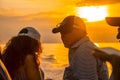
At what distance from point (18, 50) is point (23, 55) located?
0.11m

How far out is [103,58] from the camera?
4.54ft

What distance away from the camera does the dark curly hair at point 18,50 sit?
155 inches

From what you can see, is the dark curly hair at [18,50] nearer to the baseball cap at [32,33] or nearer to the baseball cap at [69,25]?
the baseball cap at [32,33]

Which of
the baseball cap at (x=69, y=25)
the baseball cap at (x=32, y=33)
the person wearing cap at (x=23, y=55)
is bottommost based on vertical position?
the person wearing cap at (x=23, y=55)

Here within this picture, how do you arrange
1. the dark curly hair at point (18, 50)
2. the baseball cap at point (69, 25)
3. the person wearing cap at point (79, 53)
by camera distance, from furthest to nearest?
1. the dark curly hair at point (18, 50)
2. the baseball cap at point (69, 25)
3. the person wearing cap at point (79, 53)

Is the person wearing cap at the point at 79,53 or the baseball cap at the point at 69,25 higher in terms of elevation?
the baseball cap at the point at 69,25

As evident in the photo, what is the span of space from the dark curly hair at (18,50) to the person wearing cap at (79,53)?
37 centimetres

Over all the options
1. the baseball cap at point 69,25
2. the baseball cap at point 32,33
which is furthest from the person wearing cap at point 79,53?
the baseball cap at point 32,33

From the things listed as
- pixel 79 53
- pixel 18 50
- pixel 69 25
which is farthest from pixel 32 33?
pixel 79 53

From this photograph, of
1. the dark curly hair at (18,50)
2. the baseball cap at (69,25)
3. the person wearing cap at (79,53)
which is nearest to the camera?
the person wearing cap at (79,53)

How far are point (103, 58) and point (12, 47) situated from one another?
2.78m

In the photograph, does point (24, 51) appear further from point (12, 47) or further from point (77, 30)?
point (77, 30)

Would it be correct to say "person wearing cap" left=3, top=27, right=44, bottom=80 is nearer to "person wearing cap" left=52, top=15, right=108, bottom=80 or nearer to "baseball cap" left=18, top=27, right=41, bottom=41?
"baseball cap" left=18, top=27, right=41, bottom=41

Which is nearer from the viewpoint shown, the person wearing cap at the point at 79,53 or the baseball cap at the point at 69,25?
the person wearing cap at the point at 79,53
